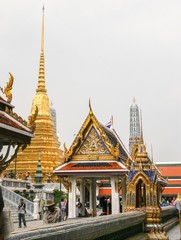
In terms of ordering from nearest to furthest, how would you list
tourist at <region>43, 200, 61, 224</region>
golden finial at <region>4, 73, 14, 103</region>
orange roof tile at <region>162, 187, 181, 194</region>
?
tourist at <region>43, 200, 61, 224</region> < golden finial at <region>4, 73, 14, 103</region> < orange roof tile at <region>162, 187, 181, 194</region>

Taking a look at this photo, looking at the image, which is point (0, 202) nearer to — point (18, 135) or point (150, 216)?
point (150, 216)

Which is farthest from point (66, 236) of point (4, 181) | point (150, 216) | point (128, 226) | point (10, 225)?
point (4, 181)

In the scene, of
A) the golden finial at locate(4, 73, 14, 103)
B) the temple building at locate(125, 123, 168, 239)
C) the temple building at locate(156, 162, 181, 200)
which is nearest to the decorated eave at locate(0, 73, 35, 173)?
the golden finial at locate(4, 73, 14, 103)

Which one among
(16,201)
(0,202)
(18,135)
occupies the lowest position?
(16,201)

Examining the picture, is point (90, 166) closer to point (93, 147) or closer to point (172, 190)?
point (93, 147)

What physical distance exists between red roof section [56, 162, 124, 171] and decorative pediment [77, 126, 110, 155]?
566mm

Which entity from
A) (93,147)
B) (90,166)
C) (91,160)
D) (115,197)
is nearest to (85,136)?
(93,147)

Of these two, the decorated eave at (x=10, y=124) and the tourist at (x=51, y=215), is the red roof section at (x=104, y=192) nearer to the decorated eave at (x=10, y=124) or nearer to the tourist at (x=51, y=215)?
the decorated eave at (x=10, y=124)

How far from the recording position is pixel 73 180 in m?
18.8

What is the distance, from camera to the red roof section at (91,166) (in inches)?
705

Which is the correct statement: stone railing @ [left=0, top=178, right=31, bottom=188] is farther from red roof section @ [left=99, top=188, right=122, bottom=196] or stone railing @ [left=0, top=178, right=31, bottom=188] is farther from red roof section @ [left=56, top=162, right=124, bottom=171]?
red roof section @ [left=99, top=188, right=122, bottom=196]

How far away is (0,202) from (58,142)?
46.0 m

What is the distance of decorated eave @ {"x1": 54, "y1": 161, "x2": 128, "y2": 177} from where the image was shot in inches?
698

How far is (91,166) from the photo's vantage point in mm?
18172
